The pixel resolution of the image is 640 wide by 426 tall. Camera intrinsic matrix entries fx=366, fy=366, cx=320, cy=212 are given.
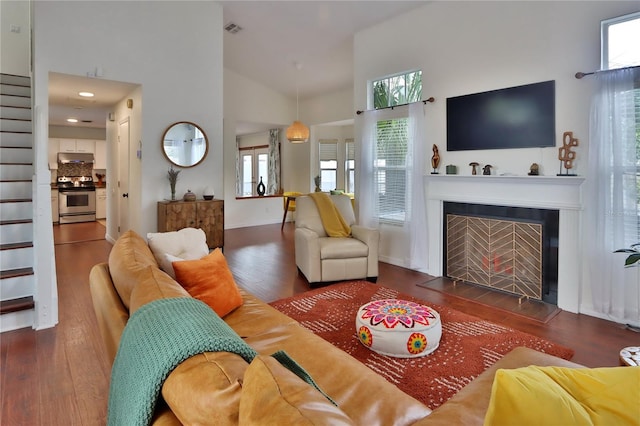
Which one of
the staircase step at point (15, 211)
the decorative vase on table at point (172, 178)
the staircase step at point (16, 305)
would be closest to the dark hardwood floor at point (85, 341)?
the staircase step at point (16, 305)

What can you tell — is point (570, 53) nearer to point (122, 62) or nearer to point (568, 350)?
point (568, 350)

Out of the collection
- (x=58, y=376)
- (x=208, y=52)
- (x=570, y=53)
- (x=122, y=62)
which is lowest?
(x=58, y=376)

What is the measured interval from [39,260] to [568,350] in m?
4.13

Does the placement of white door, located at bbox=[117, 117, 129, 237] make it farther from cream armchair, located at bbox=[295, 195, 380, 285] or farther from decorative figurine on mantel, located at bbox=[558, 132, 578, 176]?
decorative figurine on mantel, located at bbox=[558, 132, 578, 176]

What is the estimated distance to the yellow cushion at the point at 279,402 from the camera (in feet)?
2.13

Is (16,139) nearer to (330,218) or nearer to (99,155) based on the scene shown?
(330,218)

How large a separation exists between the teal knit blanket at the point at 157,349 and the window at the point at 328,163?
823cm

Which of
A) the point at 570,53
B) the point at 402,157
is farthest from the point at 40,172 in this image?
the point at 570,53

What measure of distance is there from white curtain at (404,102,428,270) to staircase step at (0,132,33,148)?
15.3 ft

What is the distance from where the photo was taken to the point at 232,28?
607 cm

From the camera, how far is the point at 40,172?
116 inches

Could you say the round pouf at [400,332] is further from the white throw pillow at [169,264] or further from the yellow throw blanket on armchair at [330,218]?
the yellow throw blanket on armchair at [330,218]

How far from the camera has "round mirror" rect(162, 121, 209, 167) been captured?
5203 millimetres

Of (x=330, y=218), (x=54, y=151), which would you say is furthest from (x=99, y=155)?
(x=330, y=218)
